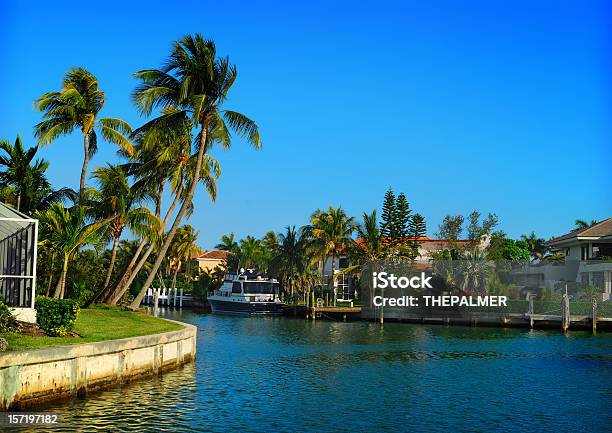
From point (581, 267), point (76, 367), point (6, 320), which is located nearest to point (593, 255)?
point (581, 267)

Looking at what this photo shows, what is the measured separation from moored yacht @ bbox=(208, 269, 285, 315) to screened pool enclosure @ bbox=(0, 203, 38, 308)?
4488 centimetres

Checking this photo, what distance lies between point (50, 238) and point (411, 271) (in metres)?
32.1

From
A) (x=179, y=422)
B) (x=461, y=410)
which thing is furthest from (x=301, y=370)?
(x=179, y=422)

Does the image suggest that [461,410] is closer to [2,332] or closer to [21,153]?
[2,332]

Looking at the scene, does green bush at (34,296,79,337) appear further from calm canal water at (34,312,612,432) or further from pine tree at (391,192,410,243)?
pine tree at (391,192,410,243)

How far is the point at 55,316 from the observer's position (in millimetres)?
20031

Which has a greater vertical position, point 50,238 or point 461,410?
point 50,238

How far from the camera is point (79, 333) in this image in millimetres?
20859

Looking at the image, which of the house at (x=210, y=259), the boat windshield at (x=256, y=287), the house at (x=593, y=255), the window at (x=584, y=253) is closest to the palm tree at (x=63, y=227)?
the boat windshield at (x=256, y=287)

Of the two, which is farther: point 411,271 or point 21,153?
point 411,271

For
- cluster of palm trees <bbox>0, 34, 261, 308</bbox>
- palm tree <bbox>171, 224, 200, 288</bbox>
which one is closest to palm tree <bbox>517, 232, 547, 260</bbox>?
palm tree <bbox>171, 224, 200, 288</bbox>

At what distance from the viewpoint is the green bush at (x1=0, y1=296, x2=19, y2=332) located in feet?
61.8

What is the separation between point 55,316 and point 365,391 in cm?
972

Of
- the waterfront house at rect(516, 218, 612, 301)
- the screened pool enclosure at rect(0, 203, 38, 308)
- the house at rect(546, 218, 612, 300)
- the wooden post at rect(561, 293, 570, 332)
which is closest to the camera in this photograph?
the screened pool enclosure at rect(0, 203, 38, 308)
